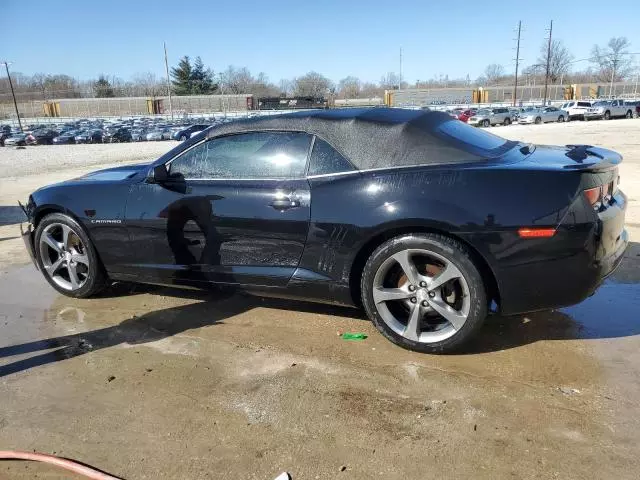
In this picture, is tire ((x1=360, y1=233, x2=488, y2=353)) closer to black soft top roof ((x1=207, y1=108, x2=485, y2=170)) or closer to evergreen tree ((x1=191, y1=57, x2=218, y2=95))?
black soft top roof ((x1=207, y1=108, x2=485, y2=170))

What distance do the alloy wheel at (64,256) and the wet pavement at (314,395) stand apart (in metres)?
0.41

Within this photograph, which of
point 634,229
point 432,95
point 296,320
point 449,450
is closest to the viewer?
point 449,450

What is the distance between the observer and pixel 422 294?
126 inches

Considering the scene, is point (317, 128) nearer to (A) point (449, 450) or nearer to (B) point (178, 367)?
(B) point (178, 367)

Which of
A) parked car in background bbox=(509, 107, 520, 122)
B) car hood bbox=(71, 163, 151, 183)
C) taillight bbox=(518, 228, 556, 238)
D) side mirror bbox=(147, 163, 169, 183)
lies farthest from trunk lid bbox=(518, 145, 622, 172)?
parked car in background bbox=(509, 107, 520, 122)

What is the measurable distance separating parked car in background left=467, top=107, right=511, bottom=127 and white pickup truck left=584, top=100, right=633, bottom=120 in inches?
242

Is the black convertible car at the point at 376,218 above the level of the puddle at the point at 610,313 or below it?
above

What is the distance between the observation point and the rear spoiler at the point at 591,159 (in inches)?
119

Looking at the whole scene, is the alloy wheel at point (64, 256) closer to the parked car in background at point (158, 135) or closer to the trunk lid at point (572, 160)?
the trunk lid at point (572, 160)

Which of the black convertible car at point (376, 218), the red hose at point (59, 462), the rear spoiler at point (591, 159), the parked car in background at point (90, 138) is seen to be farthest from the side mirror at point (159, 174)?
the parked car in background at point (90, 138)

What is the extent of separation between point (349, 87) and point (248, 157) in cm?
12378

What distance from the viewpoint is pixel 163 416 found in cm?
274

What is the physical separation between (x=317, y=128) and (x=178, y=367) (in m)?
1.80

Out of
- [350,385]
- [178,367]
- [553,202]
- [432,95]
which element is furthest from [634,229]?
[432,95]
